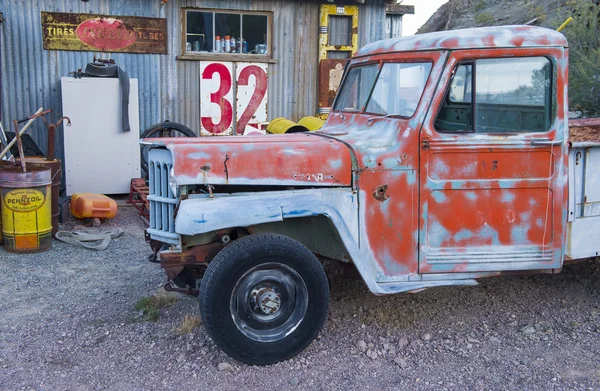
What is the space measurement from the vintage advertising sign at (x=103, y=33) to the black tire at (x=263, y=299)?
20.6 ft

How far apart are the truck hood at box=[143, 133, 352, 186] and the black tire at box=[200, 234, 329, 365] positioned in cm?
41

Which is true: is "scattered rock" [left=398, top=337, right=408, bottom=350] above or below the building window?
below

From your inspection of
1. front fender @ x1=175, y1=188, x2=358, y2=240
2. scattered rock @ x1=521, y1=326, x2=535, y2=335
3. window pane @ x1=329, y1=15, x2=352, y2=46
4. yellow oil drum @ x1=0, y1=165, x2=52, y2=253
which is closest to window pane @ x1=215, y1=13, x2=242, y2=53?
window pane @ x1=329, y1=15, x2=352, y2=46

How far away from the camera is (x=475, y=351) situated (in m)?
4.21

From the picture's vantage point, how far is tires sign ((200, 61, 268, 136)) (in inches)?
378

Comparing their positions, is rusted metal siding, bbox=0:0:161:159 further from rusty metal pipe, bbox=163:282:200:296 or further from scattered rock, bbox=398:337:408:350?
scattered rock, bbox=398:337:408:350

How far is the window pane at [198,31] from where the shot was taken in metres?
9.48

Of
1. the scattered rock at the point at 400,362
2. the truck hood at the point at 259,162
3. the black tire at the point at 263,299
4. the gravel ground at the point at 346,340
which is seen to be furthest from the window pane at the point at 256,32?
the scattered rock at the point at 400,362

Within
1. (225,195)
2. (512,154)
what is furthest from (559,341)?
(225,195)

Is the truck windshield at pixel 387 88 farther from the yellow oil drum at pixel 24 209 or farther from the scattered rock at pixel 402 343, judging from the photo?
the yellow oil drum at pixel 24 209

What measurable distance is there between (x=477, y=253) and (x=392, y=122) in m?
1.08

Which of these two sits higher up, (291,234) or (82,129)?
(82,129)

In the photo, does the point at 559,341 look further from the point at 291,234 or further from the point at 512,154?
the point at 291,234

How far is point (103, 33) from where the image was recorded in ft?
29.8
